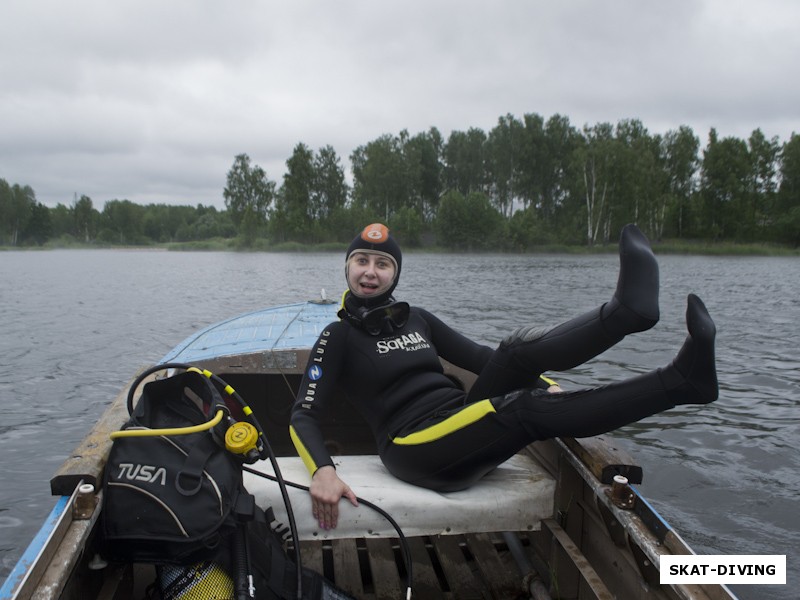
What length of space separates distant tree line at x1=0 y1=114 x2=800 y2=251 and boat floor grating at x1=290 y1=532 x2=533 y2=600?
182 feet

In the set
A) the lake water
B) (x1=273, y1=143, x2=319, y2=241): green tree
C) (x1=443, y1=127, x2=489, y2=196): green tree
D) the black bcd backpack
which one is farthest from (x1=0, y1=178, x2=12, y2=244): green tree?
the black bcd backpack

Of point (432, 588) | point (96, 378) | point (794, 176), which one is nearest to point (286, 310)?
point (432, 588)

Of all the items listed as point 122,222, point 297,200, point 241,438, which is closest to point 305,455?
point 241,438

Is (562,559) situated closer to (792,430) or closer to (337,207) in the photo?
(792,430)

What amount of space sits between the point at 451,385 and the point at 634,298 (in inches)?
44.0

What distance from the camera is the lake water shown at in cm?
576

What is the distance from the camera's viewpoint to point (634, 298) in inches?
92.0

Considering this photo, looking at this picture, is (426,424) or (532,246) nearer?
(426,424)

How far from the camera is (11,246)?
99312 millimetres

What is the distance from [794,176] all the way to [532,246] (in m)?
24.5

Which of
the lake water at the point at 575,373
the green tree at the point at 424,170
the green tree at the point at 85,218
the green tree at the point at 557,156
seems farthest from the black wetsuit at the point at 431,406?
the green tree at the point at 85,218

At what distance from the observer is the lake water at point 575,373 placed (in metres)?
5.76

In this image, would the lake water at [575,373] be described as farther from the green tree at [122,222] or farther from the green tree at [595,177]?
the green tree at [122,222]

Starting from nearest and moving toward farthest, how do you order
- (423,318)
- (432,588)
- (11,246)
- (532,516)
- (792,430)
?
(532,516) < (432,588) < (423,318) < (792,430) < (11,246)
